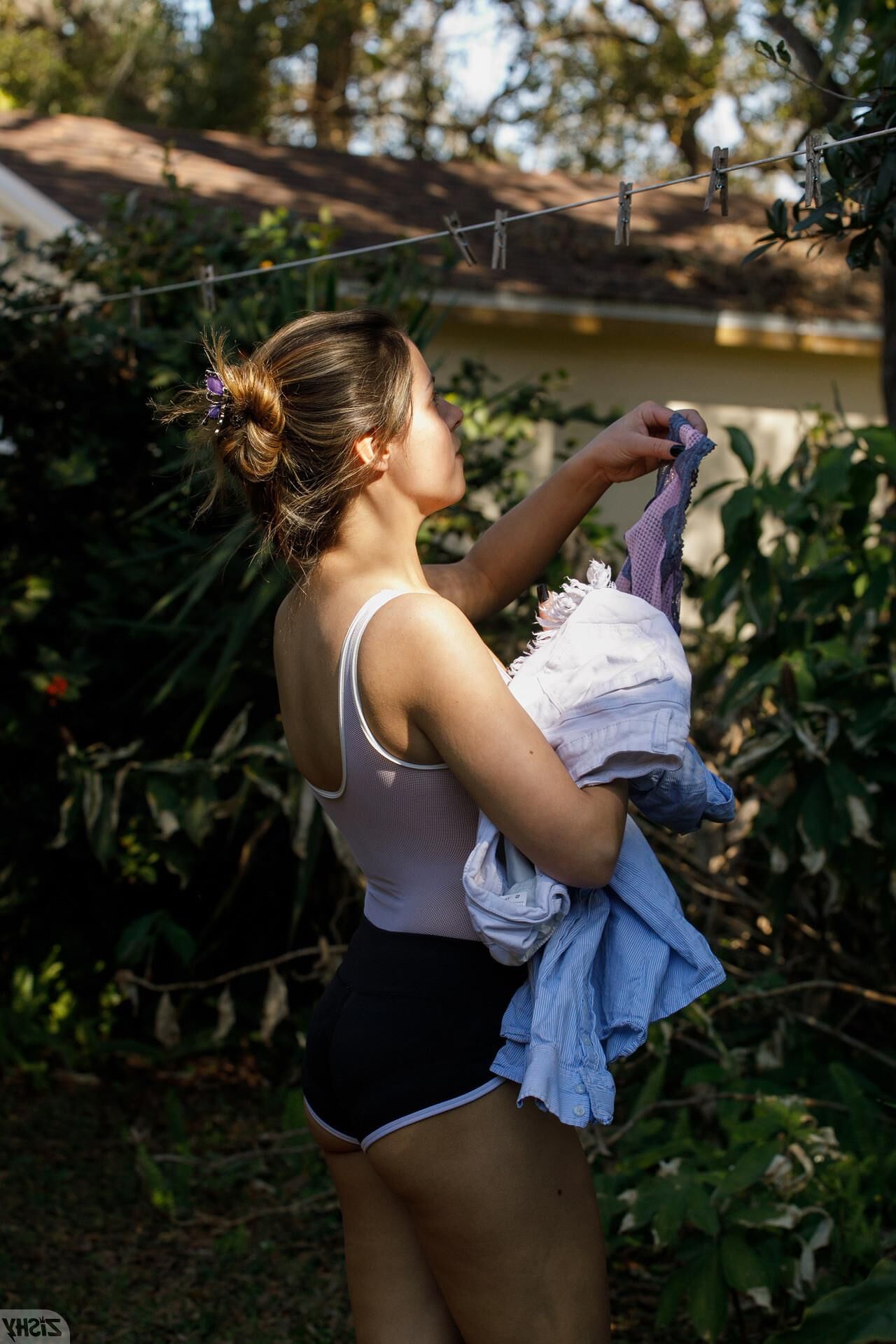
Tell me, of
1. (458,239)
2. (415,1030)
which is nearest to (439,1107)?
(415,1030)

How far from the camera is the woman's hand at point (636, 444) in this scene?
2.00 metres

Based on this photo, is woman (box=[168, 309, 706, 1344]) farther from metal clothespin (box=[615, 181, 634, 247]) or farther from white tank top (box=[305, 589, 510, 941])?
metal clothespin (box=[615, 181, 634, 247])

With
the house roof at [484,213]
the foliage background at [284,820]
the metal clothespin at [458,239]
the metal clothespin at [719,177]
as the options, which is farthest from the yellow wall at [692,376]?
the metal clothespin at [719,177]

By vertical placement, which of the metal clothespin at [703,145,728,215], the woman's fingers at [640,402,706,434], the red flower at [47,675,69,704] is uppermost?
the metal clothespin at [703,145,728,215]

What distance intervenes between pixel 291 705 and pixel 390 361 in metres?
0.51

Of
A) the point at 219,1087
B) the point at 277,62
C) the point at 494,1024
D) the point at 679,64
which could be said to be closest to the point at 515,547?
the point at 494,1024

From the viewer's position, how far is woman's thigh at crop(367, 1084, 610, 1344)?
5.44ft

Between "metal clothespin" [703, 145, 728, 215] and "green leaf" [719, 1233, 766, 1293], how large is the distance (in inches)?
77.7

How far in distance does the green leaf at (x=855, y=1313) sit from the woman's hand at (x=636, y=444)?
4.51 ft

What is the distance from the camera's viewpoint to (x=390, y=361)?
1.83 meters

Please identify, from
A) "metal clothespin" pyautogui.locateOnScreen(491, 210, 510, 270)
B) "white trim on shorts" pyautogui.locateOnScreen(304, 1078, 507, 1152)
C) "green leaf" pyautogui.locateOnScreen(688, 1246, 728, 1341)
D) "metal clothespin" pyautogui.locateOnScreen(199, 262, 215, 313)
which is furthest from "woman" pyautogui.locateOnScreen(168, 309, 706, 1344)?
"metal clothespin" pyautogui.locateOnScreen(199, 262, 215, 313)

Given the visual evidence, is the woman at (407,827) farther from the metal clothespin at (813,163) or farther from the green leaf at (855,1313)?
the green leaf at (855,1313)

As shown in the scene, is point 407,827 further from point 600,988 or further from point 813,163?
point 813,163

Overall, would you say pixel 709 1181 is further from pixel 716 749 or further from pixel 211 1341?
pixel 716 749
